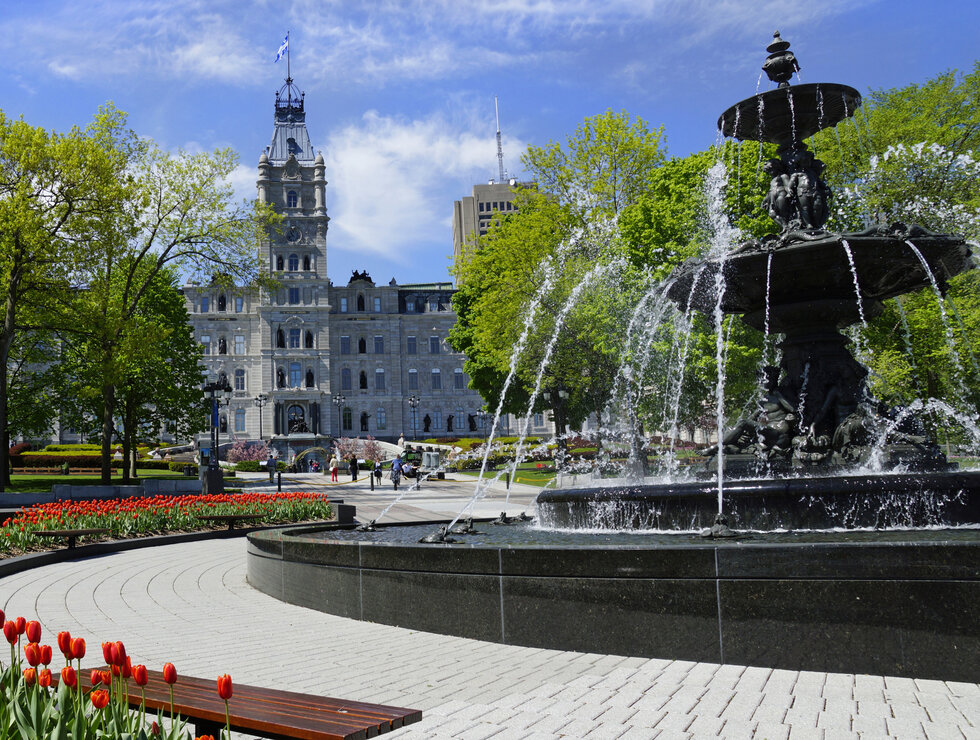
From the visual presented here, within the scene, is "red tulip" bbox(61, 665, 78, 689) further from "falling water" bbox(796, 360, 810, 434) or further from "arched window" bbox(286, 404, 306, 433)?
"arched window" bbox(286, 404, 306, 433)

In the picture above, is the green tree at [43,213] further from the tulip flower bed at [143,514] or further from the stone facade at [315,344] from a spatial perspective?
the stone facade at [315,344]

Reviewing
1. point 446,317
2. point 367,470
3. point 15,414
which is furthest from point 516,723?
point 446,317

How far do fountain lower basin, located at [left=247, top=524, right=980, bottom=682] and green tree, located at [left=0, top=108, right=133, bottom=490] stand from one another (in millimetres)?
22339

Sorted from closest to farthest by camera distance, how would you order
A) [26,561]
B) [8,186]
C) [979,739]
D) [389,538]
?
1. [979,739]
2. [389,538]
3. [26,561]
4. [8,186]

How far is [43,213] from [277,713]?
26.2 metres

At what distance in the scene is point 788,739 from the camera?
3742 mm

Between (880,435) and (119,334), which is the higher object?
(119,334)

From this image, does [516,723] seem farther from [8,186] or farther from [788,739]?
[8,186]

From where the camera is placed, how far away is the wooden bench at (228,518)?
1574 cm

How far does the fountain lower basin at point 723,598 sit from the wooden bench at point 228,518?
992 centimetres

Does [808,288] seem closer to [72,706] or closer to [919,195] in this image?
[72,706]

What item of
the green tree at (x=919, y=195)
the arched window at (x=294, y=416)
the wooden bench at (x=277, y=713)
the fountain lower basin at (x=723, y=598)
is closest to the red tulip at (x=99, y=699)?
the wooden bench at (x=277, y=713)

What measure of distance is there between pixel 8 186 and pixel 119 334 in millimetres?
5952

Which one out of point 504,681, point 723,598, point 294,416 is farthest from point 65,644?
point 294,416
